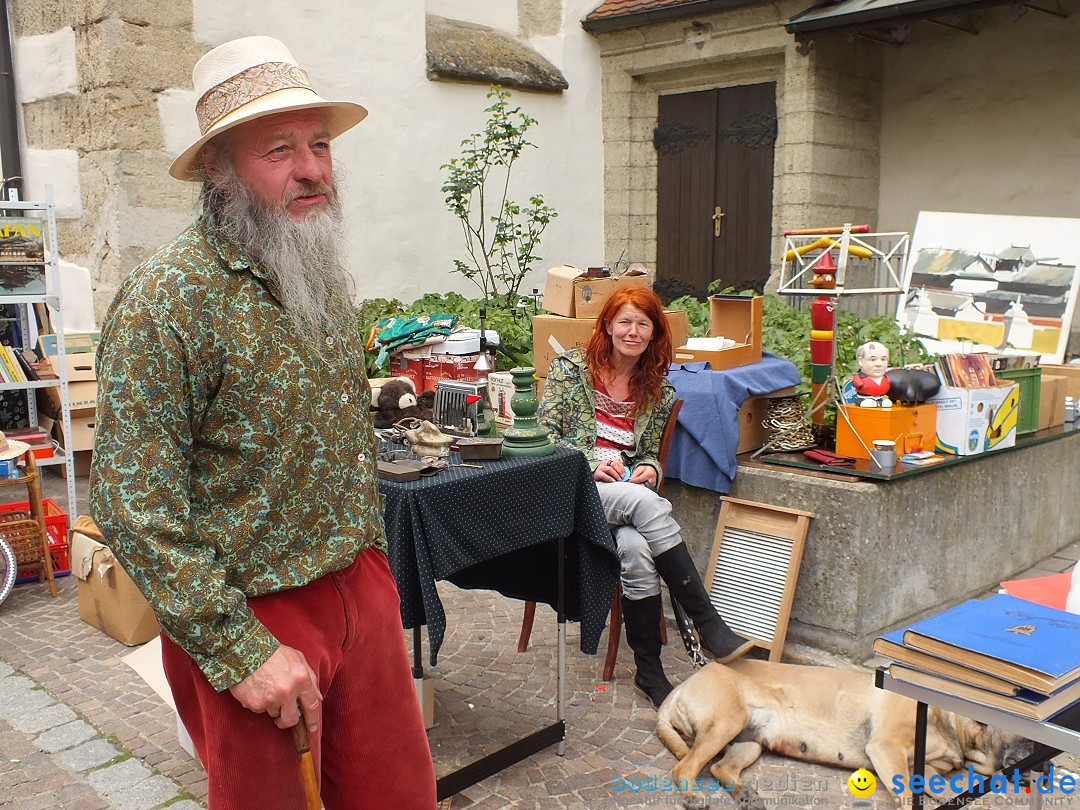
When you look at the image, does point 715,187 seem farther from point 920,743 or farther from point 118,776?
point 920,743

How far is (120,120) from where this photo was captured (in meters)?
7.17

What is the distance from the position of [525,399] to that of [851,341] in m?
2.85

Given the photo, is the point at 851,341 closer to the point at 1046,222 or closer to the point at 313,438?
the point at 1046,222

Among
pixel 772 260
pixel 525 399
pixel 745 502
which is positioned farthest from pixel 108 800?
pixel 772 260

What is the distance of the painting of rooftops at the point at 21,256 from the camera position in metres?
5.75

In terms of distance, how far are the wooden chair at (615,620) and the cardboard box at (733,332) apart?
1.50 ft

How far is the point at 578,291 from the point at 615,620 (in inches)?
75.6

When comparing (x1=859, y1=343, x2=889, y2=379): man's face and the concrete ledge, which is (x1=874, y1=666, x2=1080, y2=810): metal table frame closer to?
the concrete ledge

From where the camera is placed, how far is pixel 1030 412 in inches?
206

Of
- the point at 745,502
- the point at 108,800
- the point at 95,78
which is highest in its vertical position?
the point at 95,78

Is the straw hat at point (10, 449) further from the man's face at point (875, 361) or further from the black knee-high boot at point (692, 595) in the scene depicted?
the man's face at point (875, 361)

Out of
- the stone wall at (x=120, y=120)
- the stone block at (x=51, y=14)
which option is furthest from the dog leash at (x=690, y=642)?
the stone block at (x=51, y=14)

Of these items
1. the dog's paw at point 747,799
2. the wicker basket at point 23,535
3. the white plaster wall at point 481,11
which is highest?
the white plaster wall at point 481,11

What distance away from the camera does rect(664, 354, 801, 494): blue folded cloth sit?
180 inches
